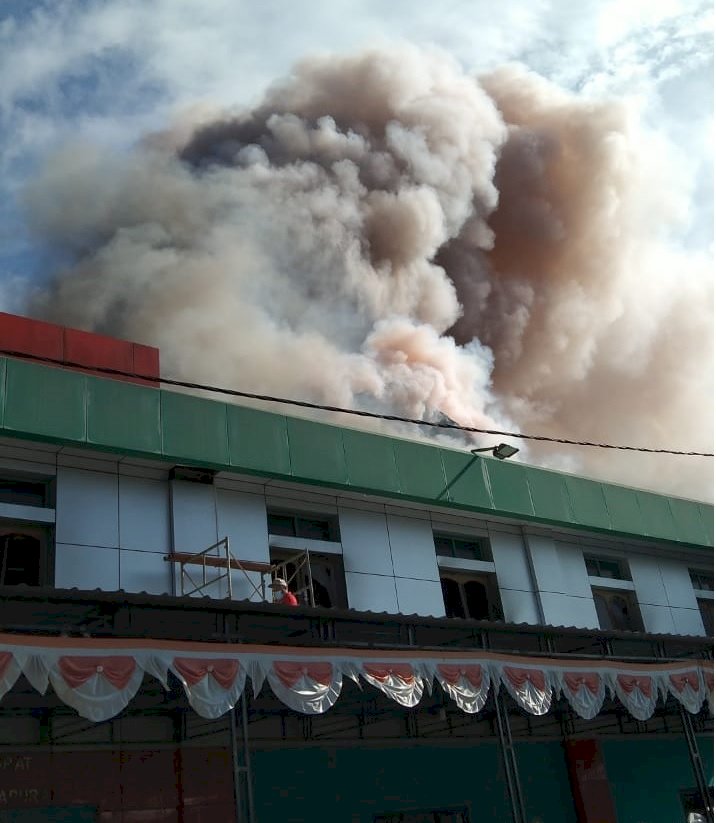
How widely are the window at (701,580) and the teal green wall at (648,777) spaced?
541 centimetres

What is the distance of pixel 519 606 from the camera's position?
65.2ft

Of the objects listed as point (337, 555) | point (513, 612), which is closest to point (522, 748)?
point (513, 612)

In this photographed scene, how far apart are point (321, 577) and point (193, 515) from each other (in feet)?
10.6

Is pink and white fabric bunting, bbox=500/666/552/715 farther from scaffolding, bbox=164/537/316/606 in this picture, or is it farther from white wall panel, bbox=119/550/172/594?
white wall panel, bbox=119/550/172/594

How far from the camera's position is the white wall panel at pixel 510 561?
66.5 feet

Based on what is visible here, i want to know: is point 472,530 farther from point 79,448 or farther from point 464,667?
point 79,448

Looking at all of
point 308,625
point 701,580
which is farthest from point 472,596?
point 701,580

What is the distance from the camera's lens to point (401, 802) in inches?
620

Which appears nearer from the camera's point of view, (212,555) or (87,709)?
(87,709)

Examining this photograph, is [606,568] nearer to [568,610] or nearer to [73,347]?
[568,610]

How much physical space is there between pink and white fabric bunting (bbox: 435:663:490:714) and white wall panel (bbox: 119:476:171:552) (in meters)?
6.16

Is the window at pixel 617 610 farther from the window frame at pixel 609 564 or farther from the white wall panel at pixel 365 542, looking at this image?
the white wall panel at pixel 365 542

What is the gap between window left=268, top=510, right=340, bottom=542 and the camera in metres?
18.0

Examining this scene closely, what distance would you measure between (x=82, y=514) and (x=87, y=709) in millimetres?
6110
